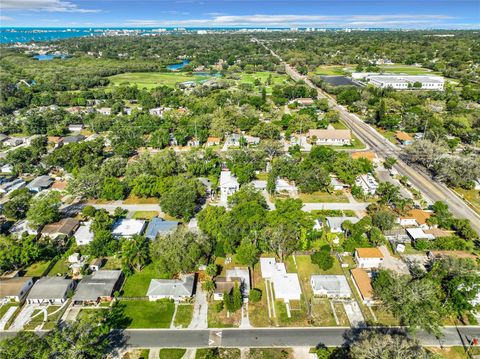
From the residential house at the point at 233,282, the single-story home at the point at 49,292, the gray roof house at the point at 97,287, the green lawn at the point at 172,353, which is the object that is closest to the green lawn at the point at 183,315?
the green lawn at the point at 172,353

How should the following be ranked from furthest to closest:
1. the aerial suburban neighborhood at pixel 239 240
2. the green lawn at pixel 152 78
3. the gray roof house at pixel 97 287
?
1. the green lawn at pixel 152 78
2. the gray roof house at pixel 97 287
3. the aerial suburban neighborhood at pixel 239 240

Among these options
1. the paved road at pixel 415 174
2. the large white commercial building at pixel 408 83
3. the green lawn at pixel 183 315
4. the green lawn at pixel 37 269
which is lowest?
the green lawn at pixel 37 269

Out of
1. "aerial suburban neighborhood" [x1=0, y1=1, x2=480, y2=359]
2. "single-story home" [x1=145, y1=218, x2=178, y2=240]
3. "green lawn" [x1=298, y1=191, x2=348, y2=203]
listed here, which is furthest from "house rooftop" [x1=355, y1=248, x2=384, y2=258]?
"single-story home" [x1=145, y1=218, x2=178, y2=240]

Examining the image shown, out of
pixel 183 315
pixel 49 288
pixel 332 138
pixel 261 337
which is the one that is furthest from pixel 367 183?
pixel 49 288

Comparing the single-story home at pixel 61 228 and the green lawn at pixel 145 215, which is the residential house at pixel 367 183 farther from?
the single-story home at pixel 61 228

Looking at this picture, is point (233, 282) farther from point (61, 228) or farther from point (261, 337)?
→ point (61, 228)
